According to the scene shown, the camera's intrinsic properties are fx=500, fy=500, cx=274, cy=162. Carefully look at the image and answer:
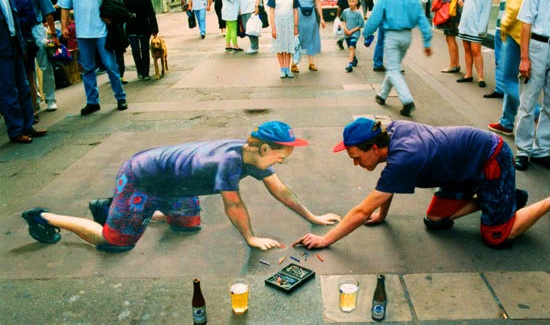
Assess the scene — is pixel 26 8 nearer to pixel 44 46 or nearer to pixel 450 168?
pixel 44 46

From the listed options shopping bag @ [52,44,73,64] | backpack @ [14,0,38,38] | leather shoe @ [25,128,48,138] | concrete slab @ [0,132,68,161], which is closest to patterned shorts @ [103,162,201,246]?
concrete slab @ [0,132,68,161]

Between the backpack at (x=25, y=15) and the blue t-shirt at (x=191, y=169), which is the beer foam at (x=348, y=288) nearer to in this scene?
the blue t-shirt at (x=191, y=169)

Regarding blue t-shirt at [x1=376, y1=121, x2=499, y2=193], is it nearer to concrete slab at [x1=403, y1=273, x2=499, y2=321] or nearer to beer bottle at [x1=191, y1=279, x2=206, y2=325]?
concrete slab at [x1=403, y1=273, x2=499, y2=321]

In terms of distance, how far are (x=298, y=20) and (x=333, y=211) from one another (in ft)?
19.7

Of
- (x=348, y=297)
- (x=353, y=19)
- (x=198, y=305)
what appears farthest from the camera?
(x=353, y=19)

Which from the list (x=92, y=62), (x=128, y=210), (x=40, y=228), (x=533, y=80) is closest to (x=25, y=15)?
(x=92, y=62)

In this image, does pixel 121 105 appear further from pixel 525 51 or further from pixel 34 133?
pixel 525 51

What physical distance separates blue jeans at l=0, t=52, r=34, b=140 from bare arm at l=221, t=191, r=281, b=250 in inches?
148

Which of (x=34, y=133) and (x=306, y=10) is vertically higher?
(x=306, y=10)

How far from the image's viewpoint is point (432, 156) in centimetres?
323

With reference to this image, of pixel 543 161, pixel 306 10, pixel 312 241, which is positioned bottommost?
pixel 543 161

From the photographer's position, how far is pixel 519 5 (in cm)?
493

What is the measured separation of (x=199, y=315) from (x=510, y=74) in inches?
169

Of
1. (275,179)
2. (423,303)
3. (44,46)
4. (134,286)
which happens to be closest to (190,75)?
(44,46)
